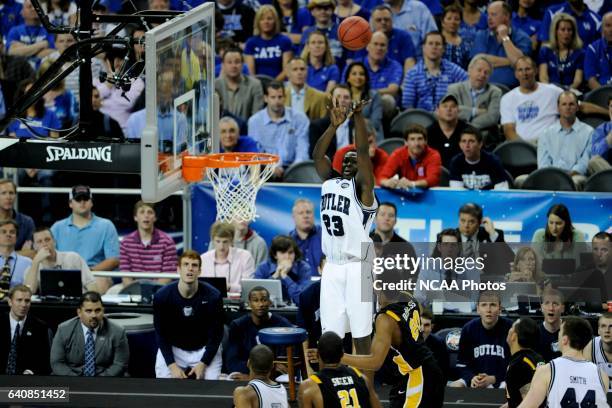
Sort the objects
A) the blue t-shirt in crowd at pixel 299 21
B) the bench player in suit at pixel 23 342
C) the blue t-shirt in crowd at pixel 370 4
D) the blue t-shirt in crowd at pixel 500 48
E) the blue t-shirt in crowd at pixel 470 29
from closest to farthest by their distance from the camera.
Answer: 1. the bench player in suit at pixel 23 342
2. the blue t-shirt in crowd at pixel 500 48
3. the blue t-shirt in crowd at pixel 470 29
4. the blue t-shirt in crowd at pixel 370 4
5. the blue t-shirt in crowd at pixel 299 21

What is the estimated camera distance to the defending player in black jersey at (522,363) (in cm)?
1030

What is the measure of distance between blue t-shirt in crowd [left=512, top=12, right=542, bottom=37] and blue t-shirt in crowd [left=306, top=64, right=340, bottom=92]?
2.67m

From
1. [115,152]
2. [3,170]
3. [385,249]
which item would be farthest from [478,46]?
[115,152]

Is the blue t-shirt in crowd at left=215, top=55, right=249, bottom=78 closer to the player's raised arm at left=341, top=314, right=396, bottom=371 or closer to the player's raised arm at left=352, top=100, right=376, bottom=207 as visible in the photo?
the player's raised arm at left=352, top=100, right=376, bottom=207

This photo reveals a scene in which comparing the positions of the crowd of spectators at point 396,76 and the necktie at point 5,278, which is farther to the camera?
the crowd of spectators at point 396,76

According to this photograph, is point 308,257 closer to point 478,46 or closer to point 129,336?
point 129,336

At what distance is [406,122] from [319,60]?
1531 millimetres

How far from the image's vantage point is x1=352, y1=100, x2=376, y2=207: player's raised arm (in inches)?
444

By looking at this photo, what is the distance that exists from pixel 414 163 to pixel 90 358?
168 inches

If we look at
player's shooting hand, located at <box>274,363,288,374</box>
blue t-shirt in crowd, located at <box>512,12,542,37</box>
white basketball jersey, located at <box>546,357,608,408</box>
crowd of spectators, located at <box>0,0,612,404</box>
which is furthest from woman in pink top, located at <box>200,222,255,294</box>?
blue t-shirt in crowd, located at <box>512,12,542,37</box>

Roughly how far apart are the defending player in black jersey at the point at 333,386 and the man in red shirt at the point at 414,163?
5.23m

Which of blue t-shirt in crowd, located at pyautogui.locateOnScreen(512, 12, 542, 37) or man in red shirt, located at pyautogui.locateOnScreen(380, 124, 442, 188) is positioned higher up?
blue t-shirt in crowd, located at pyautogui.locateOnScreen(512, 12, 542, 37)

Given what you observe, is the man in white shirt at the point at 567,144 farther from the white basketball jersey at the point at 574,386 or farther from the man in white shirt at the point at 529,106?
the white basketball jersey at the point at 574,386

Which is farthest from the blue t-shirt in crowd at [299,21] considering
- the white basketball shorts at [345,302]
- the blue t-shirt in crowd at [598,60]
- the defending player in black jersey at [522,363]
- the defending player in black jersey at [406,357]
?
the defending player in black jersey at [522,363]
